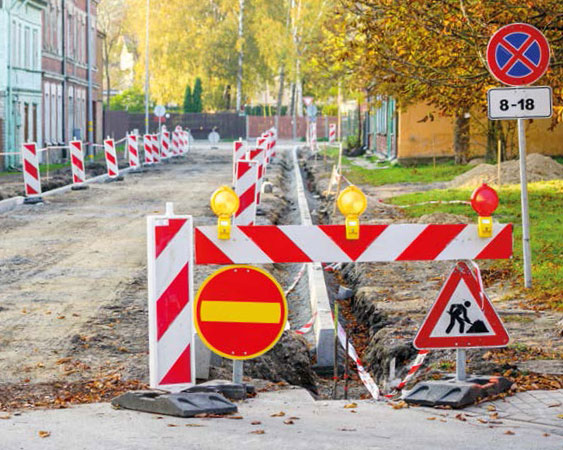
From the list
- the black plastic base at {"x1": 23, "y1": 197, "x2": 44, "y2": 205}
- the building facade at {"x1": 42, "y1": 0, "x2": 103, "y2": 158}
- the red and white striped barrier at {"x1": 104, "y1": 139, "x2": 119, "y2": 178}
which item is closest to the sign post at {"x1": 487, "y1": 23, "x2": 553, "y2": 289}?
the black plastic base at {"x1": 23, "y1": 197, "x2": 44, "y2": 205}

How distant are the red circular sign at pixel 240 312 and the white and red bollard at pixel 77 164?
2148 cm

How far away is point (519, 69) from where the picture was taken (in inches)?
462

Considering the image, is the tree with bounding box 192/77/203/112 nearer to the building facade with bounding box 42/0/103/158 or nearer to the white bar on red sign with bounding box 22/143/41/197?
the building facade with bounding box 42/0/103/158

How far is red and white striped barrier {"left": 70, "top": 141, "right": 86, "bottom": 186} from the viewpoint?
28391 millimetres

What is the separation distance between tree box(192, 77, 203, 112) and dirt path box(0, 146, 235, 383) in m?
58.0

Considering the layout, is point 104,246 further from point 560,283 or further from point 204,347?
point 204,347

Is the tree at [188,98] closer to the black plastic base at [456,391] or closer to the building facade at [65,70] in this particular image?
the building facade at [65,70]

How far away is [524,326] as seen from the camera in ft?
34.3

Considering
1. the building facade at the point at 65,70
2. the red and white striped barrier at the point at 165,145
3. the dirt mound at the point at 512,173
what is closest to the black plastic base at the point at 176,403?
the dirt mound at the point at 512,173

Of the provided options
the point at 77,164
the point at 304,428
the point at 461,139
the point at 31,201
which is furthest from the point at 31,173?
the point at 304,428

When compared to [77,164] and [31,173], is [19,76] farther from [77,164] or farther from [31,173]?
[31,173]

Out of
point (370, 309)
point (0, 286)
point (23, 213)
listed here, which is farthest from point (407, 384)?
point (23, 213)

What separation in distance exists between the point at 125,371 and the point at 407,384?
6.49 feet

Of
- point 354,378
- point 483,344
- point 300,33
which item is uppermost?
point 300,33
